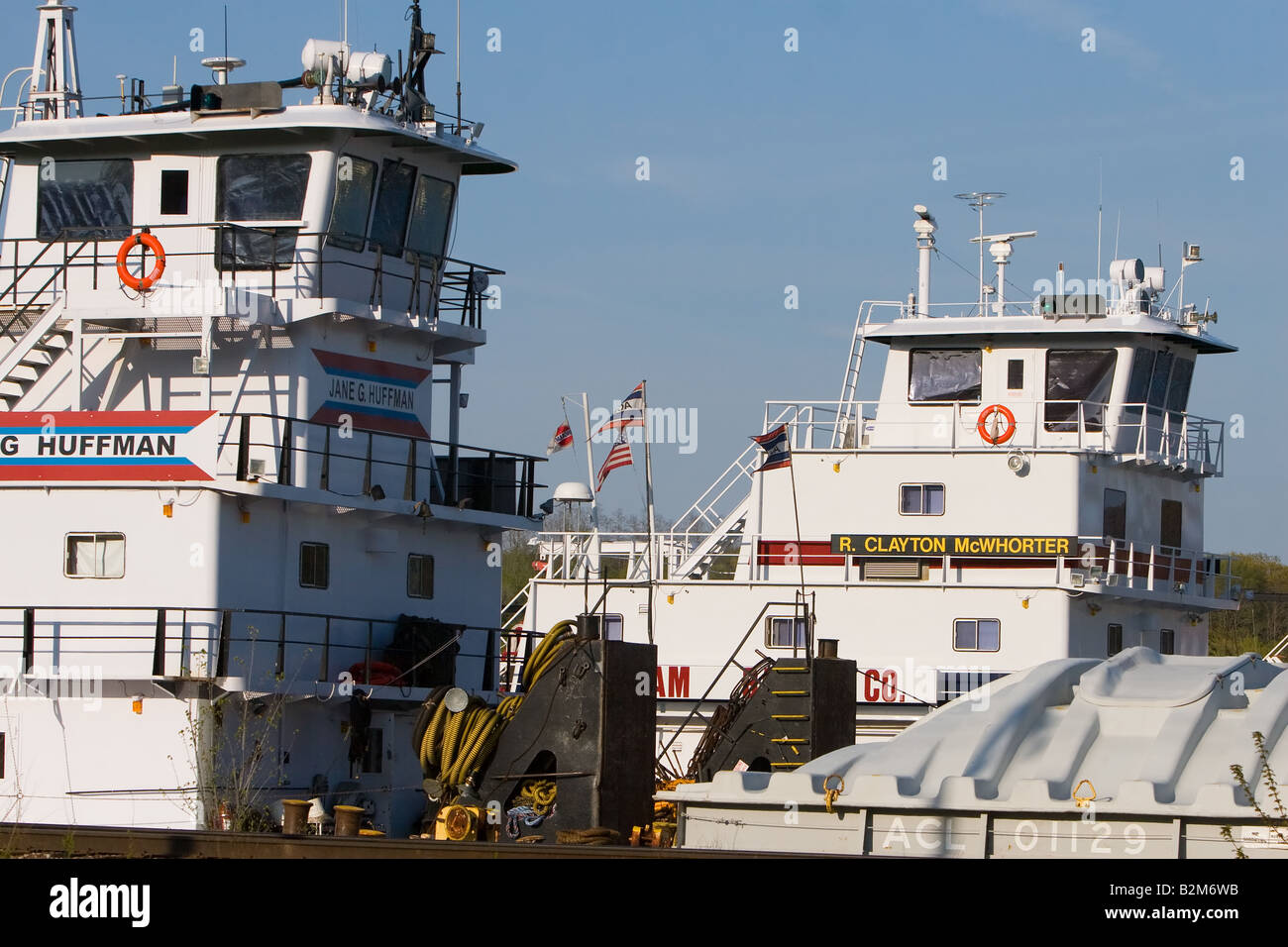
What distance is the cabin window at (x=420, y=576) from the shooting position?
2673 centimetres

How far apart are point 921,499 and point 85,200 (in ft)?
58.4

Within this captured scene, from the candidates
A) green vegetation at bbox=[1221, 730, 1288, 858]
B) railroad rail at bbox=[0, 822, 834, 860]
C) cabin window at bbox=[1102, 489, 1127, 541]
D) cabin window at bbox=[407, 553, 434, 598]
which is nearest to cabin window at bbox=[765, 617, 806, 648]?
cabin window at bbox=[1102, 489, 1127, 541]

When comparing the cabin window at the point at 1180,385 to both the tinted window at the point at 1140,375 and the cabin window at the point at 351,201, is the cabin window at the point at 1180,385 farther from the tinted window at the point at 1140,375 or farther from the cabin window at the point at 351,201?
the cabin window at the point at 351,201

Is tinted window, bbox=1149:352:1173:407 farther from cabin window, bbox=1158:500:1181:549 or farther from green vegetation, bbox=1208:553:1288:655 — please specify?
green vegetation, bbox=1208:553:1288:655

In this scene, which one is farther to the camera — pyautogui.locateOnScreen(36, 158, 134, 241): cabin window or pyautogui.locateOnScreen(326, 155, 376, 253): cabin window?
pyautogui.locateOnScreen(36, 158, 134, 241): cabin window

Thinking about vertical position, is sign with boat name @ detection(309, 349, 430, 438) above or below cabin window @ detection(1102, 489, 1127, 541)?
above

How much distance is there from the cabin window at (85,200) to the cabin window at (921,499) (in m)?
17.3

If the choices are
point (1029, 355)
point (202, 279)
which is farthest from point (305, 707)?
point (1029, 355)

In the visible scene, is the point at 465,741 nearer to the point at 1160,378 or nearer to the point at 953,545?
the point at 953,545

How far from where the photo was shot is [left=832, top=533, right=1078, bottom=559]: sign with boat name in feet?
122

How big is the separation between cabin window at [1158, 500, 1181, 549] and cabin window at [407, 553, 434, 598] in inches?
728

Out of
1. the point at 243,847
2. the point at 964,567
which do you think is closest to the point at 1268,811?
the point at 243,847

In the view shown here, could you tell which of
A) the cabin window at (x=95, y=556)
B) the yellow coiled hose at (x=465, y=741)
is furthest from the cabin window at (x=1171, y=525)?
the cabin window at (x=95, y=556)
